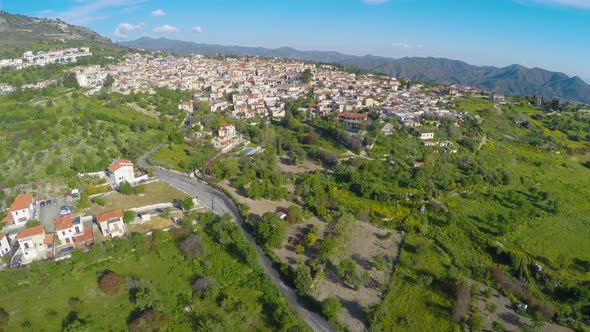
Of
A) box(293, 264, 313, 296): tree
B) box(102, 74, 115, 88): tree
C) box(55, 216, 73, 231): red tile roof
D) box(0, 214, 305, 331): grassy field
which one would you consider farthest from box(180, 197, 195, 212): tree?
box(102, 74, 115, 88): tree

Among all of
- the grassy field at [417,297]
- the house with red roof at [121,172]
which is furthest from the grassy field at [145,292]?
the house with red roof at [121,172]

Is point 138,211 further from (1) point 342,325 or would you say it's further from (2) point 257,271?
(1) point 342,325

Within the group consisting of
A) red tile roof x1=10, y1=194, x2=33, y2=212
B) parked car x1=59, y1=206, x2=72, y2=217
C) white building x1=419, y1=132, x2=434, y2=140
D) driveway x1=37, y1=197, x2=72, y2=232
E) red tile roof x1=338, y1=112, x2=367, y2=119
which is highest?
red tile roof x1=338, y1=112, x2=367, y2=119

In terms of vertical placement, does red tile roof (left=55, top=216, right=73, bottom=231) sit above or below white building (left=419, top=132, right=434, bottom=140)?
below

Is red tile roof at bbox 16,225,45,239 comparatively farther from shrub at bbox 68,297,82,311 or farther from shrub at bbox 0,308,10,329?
shrub at bbox 68,297,82,311

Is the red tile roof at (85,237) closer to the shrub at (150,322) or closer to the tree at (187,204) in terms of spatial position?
the tree at (187,204)
